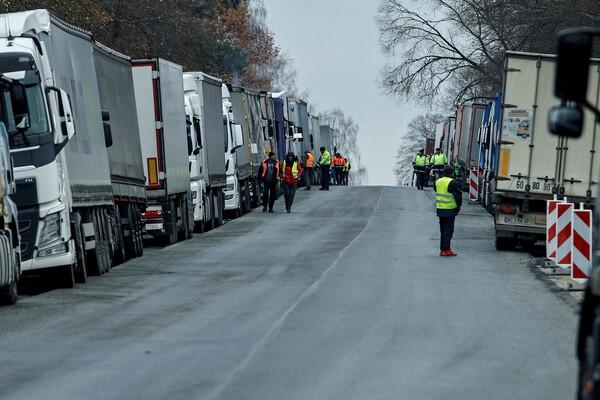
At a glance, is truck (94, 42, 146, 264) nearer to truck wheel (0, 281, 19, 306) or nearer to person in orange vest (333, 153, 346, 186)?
truck wheel (0, 281, 19, 306)

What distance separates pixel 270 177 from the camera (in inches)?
1644

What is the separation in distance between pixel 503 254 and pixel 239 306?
10745 millimetres

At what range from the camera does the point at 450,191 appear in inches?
984

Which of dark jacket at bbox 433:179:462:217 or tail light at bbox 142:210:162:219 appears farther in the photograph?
tail light at bbox 142:210:162:219

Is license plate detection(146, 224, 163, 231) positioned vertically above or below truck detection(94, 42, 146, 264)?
below

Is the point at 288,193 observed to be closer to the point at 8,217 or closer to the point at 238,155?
the point at 238,155

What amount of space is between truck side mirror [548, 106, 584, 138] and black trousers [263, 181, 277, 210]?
35.0 metres

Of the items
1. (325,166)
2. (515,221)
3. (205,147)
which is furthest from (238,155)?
(325,166)

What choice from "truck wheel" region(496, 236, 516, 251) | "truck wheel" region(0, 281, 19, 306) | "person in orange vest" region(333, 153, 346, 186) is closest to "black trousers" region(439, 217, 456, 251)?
"truck wheel" region(496, 236, 516, 251)

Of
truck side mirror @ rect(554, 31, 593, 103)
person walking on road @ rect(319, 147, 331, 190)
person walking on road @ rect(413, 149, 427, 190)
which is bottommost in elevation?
person walking on road @ rect(413, 149, 427, 190)

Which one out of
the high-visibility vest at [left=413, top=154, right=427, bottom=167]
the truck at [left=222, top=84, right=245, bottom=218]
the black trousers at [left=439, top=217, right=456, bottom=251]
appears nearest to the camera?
the black trousers at [left=439, top=217, right=456, bottom=251]

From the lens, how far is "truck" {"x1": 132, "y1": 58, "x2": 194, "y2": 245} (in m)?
27.7

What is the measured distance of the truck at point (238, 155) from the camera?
3950cm

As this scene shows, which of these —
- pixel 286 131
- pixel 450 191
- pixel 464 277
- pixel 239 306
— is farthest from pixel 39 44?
pixel 286 131
